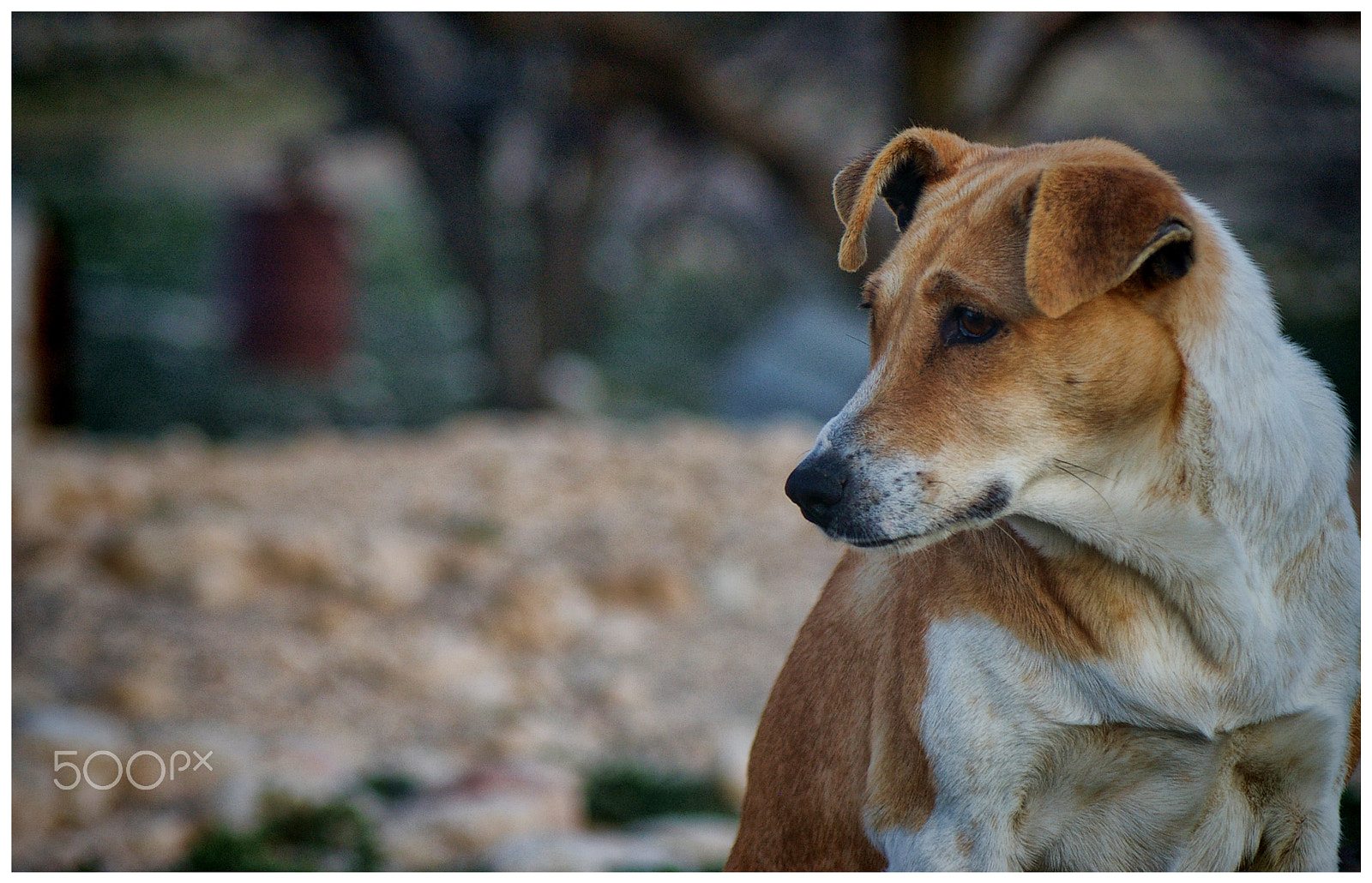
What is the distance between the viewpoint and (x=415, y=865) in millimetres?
3328

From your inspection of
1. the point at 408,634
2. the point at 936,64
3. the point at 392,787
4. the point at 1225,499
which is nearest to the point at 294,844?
the point at 392,787

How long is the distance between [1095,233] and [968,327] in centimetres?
22

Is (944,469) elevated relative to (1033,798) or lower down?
elevated

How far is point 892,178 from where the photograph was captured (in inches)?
75.3

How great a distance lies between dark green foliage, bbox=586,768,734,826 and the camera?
12.8 ft

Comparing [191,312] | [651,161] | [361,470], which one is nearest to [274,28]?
[361,470]

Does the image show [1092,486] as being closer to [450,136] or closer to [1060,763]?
[1060,763]

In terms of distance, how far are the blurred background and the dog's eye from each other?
4.47 feet

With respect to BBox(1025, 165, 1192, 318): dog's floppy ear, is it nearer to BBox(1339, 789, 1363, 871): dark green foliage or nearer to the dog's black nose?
the dog's black nose

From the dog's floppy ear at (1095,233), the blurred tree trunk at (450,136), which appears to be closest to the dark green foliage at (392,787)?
the dog's floppy ear at (1095,233)
